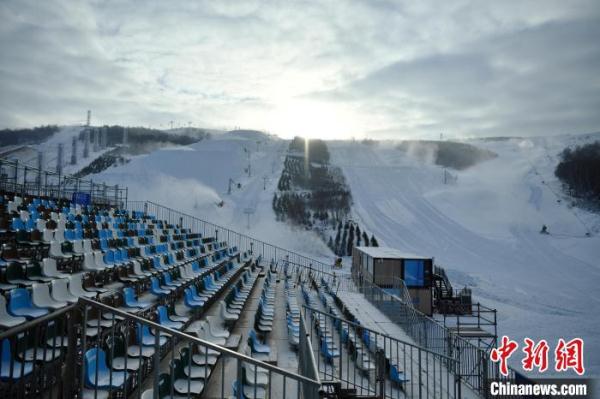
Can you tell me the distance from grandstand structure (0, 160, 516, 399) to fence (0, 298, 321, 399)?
18mm

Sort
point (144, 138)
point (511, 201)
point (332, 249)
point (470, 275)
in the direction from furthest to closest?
point (144, 138), point (511, 201), point (332, 249), point (470, 275)

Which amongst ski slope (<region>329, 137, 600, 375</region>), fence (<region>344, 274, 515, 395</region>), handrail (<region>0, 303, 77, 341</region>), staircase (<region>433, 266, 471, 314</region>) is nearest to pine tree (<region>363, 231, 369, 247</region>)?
ski slope (<region>329, 137, 600, 375</region>)

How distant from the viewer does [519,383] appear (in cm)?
932

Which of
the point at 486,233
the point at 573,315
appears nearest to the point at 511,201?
the point at 486,233

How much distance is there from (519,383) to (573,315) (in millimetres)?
15167

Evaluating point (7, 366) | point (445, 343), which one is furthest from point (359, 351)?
point (7, 366)

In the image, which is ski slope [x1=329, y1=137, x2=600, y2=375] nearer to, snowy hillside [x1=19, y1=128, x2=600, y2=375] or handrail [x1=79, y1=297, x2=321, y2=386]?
snowy hillside [x1=19, y1=128, x2=600, y2=375]

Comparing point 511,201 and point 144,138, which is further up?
point 144,138

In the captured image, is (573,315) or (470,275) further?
(470,275)

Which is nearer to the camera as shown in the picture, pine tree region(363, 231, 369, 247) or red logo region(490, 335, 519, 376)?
red logo region(490, 335, 519, 376)

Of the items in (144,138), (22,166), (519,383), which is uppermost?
(144,138)

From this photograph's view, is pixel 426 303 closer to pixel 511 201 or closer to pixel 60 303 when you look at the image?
pixel 60 303

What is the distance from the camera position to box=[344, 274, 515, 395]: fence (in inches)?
381

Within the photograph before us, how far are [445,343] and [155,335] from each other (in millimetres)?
9353
